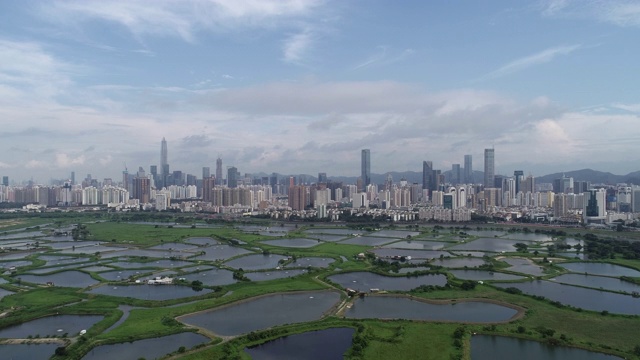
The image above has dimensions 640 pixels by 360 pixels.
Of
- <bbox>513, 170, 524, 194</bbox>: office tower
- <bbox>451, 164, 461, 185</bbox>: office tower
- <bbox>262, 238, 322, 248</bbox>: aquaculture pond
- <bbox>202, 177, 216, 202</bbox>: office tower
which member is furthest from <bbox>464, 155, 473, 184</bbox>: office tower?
<bbox>262, 238, 322, 248</bbox>: aquaculture pond

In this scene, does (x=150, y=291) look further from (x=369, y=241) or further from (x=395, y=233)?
(x=395, y=233)

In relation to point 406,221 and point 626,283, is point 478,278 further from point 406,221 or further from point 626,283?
point 406,221

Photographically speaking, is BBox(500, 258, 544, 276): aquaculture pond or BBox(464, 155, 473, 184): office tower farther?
BBox(464, 155, 473, 184): office tower

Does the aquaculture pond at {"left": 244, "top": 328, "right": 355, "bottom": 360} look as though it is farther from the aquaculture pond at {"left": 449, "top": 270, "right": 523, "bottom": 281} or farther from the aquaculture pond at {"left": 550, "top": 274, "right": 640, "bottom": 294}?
the aquaculture pond at {"left": 550, "top": 274, "right": 640, "bottom": 294}

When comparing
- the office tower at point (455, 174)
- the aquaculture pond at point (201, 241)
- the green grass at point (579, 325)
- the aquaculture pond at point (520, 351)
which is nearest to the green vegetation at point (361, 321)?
the green grass at point (579, 325)

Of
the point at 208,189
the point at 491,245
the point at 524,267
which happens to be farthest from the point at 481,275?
the point at 208,189
